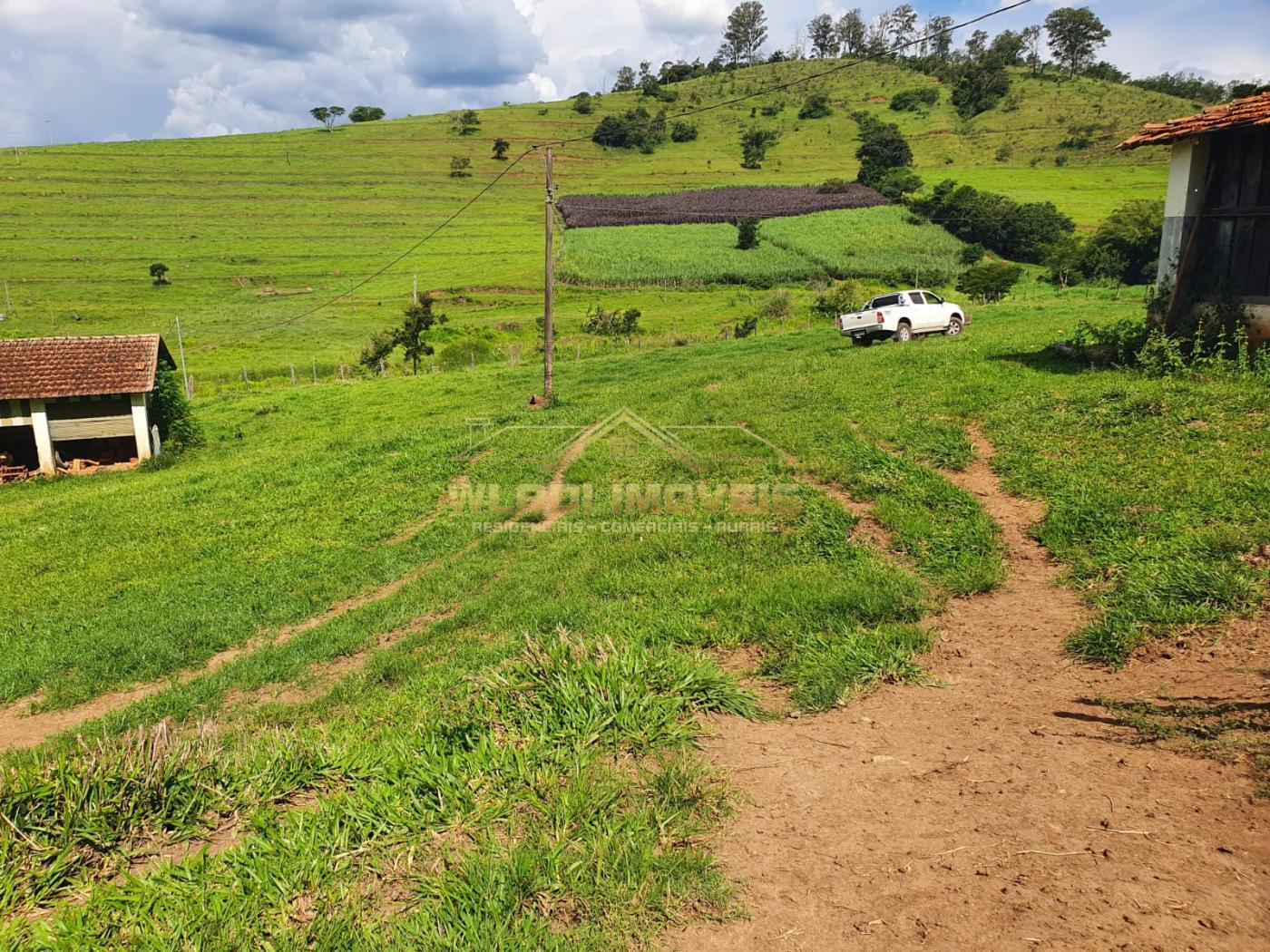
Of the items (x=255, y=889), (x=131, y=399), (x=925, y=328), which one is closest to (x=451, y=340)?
(x=131, y=399)

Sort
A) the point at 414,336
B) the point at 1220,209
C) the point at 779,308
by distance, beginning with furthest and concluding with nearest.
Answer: the point at 779,308
the point at 414,336
the point at 1220,209

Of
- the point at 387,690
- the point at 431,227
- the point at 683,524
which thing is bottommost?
the point at 387,690

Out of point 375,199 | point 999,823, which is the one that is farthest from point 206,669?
point 375,199

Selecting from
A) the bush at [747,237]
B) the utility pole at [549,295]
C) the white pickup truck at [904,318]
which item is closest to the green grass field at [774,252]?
the bush at [747,237]

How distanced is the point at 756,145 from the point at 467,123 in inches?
2079

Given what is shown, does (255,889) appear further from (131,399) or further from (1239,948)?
(131,399)

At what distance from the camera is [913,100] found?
126m

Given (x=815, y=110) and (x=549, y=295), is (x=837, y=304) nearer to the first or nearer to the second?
(x=549, y=295)

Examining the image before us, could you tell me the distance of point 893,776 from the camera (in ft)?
15.9

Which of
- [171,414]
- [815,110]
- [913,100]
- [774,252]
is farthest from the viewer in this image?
[815,110]

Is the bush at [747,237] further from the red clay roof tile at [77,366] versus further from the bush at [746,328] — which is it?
the red clay roof tile at [77,366]

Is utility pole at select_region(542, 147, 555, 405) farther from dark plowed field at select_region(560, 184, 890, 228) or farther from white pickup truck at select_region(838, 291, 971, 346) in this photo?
dark plowed field at select_region(560, 184, 890, 228)

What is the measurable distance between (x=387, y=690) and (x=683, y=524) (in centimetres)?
487

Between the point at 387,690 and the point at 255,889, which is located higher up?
the point at 255,889
